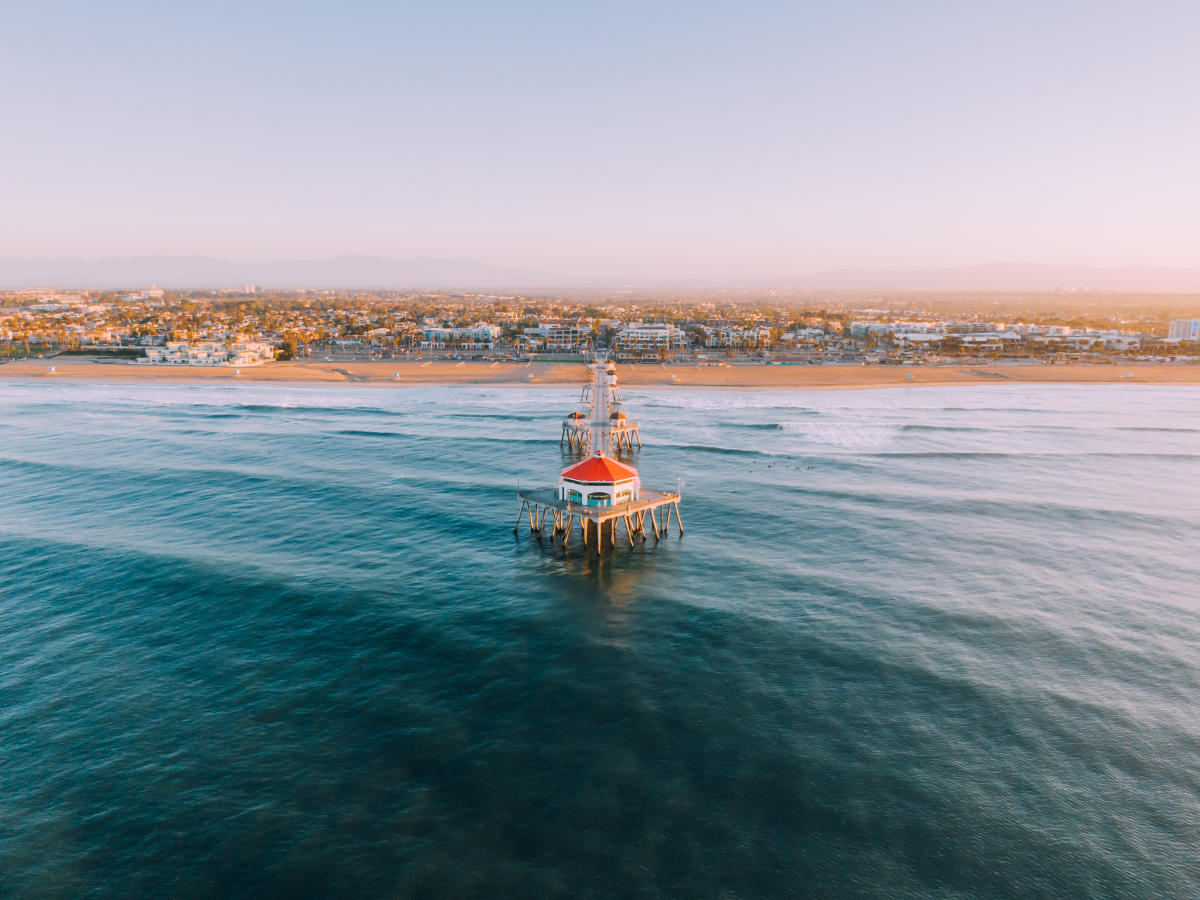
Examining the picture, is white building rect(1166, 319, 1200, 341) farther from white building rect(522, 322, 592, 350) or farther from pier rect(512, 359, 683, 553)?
pier rect(512, 359, 683, 553)

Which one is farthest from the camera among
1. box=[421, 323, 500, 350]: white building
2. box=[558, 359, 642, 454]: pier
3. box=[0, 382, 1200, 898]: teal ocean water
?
box=[421, 323, 500, 350]: white building

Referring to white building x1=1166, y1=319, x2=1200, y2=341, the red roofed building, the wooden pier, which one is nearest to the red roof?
the red roofed building

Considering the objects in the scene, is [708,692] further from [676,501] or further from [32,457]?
[32,457]

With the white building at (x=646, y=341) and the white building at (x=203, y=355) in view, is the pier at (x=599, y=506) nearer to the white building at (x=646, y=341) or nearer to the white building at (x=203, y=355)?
the white building at (x=646, y=341)

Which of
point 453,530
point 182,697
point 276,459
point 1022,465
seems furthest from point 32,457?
point 1022,465

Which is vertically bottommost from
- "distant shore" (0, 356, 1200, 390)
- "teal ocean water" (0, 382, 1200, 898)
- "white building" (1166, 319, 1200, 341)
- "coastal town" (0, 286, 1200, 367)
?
"teal ocean water" (0, 382, 1200, 898)

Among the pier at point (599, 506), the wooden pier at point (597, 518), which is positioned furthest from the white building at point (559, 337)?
the pier at point (599, 506)
